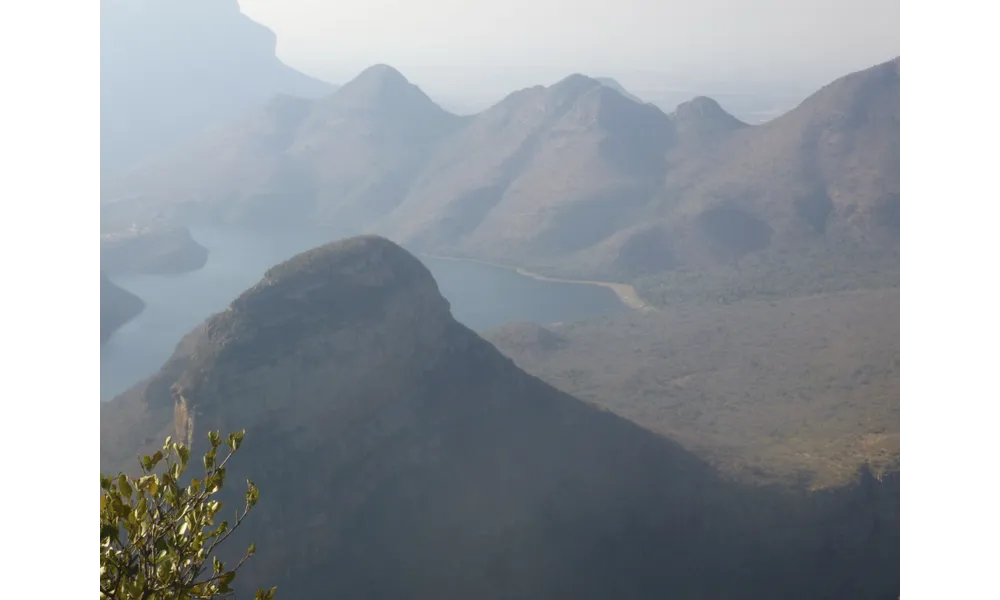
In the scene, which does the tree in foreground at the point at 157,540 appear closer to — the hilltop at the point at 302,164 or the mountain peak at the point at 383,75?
the hilltop at the point at 302,164

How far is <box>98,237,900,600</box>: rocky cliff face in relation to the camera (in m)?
35.2

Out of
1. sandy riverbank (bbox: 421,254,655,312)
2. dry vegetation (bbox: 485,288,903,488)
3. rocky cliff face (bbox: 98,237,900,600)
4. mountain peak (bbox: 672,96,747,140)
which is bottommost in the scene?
sandy riverbank (bbox: 421,254,655,312)

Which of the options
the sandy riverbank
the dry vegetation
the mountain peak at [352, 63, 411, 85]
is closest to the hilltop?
the mountain peak at [352, 63, 411, 85]

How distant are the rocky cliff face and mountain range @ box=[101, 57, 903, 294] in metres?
70.0

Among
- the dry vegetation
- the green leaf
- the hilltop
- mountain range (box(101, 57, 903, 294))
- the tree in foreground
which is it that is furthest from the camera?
the hilltop

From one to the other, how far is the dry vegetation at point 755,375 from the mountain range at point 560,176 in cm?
2256

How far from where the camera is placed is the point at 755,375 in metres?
73.0

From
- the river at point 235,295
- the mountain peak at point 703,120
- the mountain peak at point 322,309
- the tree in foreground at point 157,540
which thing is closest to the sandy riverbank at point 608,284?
the river at point 235,295

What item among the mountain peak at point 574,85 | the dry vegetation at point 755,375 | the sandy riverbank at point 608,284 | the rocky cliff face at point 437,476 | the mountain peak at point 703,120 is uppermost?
the mountain peak at point 574,85

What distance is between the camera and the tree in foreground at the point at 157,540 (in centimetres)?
520

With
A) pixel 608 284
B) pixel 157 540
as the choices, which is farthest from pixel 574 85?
pixel 157 540

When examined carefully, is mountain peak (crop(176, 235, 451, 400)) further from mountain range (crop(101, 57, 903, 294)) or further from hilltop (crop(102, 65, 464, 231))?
hilltop (crop(102, 65, 464, 231))

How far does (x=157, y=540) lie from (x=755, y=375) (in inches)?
2824
